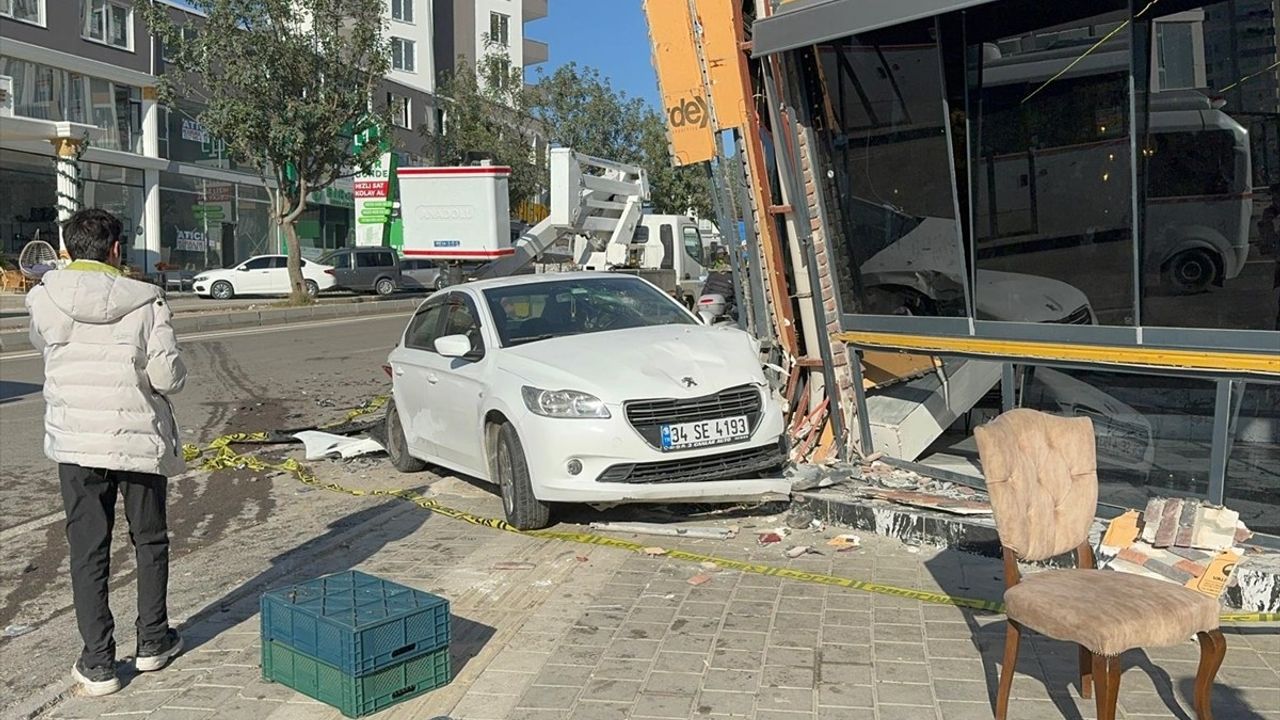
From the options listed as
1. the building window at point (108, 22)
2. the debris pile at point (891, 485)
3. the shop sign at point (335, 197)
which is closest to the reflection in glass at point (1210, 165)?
the debris pile at point (891, 485)

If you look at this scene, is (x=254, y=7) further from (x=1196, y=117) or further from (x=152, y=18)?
(x=1196, y=117)

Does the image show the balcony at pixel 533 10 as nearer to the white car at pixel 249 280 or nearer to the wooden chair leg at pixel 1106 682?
the white car at pixel 249 280

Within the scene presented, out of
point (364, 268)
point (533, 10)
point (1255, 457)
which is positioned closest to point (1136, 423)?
point (1255, 457)

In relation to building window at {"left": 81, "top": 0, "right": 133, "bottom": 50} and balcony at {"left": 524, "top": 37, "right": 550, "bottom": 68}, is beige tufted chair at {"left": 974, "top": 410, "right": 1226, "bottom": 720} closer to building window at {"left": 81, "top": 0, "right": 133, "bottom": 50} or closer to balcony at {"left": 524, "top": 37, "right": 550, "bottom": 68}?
building window at {"left": 81, "top": 0, "right": 133, "bottom": 50}

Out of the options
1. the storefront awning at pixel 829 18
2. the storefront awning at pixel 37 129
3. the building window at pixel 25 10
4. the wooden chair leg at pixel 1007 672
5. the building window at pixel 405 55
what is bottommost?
the wooden chair leg at pixel 1007 672

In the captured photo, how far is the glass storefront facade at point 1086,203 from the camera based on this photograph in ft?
20.0

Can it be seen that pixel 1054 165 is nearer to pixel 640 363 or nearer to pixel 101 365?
pixel 640 363

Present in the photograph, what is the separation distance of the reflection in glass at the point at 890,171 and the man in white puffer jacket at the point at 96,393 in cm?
509

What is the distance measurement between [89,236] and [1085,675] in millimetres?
4380

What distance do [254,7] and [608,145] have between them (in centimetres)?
2159

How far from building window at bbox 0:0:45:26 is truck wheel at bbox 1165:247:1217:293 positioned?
34.7m

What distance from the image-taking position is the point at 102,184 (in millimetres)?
36312

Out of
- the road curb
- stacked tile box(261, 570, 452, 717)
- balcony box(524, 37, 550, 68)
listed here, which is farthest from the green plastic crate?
balcony box(524, 37, 550, 68)

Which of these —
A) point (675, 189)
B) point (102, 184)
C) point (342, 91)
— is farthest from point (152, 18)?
point (675, 189)
